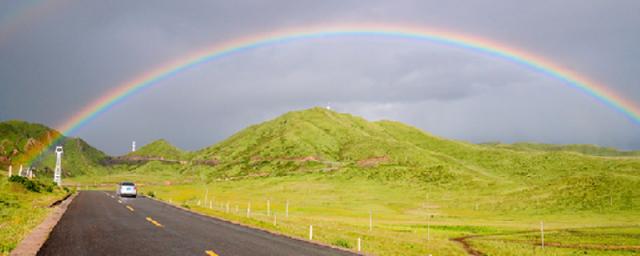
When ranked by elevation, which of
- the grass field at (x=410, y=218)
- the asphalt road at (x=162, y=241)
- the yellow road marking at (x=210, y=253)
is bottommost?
the grass field at (x=410, y=218)

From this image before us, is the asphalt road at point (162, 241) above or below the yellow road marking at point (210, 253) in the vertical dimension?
below

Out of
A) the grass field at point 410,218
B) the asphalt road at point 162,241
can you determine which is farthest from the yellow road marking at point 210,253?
the grass field at point 410,218

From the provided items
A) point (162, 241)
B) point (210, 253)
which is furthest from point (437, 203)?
point (210, 253)

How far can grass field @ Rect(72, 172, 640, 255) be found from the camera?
35875 mm

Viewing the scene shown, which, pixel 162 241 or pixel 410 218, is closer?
pixel 162 241

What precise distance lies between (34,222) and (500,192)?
325 feet

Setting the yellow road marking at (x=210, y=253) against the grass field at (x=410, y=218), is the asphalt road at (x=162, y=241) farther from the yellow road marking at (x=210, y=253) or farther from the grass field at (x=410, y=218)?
the grass field at (x=410, y=218)

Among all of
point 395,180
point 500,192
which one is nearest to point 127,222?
point 500,192

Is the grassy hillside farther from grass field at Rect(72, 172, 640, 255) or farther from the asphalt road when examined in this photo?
the asphalt road

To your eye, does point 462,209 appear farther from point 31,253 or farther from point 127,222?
point 31,253

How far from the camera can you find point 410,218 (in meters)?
73.2

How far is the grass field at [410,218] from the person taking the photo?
35.9m

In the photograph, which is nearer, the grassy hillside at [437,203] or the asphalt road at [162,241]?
the asphalt road at [162,241]

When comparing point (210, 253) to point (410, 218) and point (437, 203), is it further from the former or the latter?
point (437, 203)
